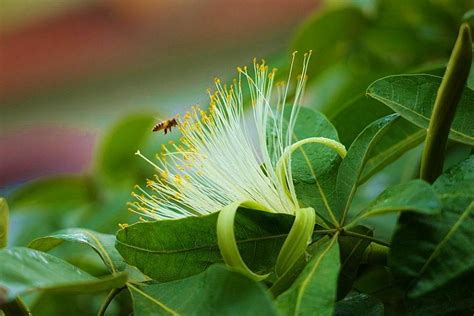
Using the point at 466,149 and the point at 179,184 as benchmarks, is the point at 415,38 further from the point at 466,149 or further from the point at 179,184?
the point at 179,184

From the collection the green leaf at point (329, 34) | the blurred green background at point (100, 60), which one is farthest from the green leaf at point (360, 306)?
the blurred green background at point (100, 60)

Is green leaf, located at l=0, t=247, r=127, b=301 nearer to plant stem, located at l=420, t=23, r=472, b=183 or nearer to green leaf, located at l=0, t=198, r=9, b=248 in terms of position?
green leaf, located at l=0, t=198, r=9, b=248

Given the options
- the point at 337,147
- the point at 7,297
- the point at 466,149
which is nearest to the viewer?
the point at 7,297

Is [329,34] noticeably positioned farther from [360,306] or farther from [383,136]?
[360,306]

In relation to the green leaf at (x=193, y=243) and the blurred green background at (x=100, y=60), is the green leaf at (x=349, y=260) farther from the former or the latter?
the blurred green background at (x=100, y=60)

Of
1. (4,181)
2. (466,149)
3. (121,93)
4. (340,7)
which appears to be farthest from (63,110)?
(466,149)

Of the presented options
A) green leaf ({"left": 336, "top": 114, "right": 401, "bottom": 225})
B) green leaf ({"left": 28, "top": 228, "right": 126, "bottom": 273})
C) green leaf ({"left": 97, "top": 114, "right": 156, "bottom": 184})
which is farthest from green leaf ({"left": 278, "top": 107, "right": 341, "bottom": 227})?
green leaf ({"left": 97, "top": 114, "right": 156, "bottom": 184})

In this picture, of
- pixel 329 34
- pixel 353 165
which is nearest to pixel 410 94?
pixel 353 165
